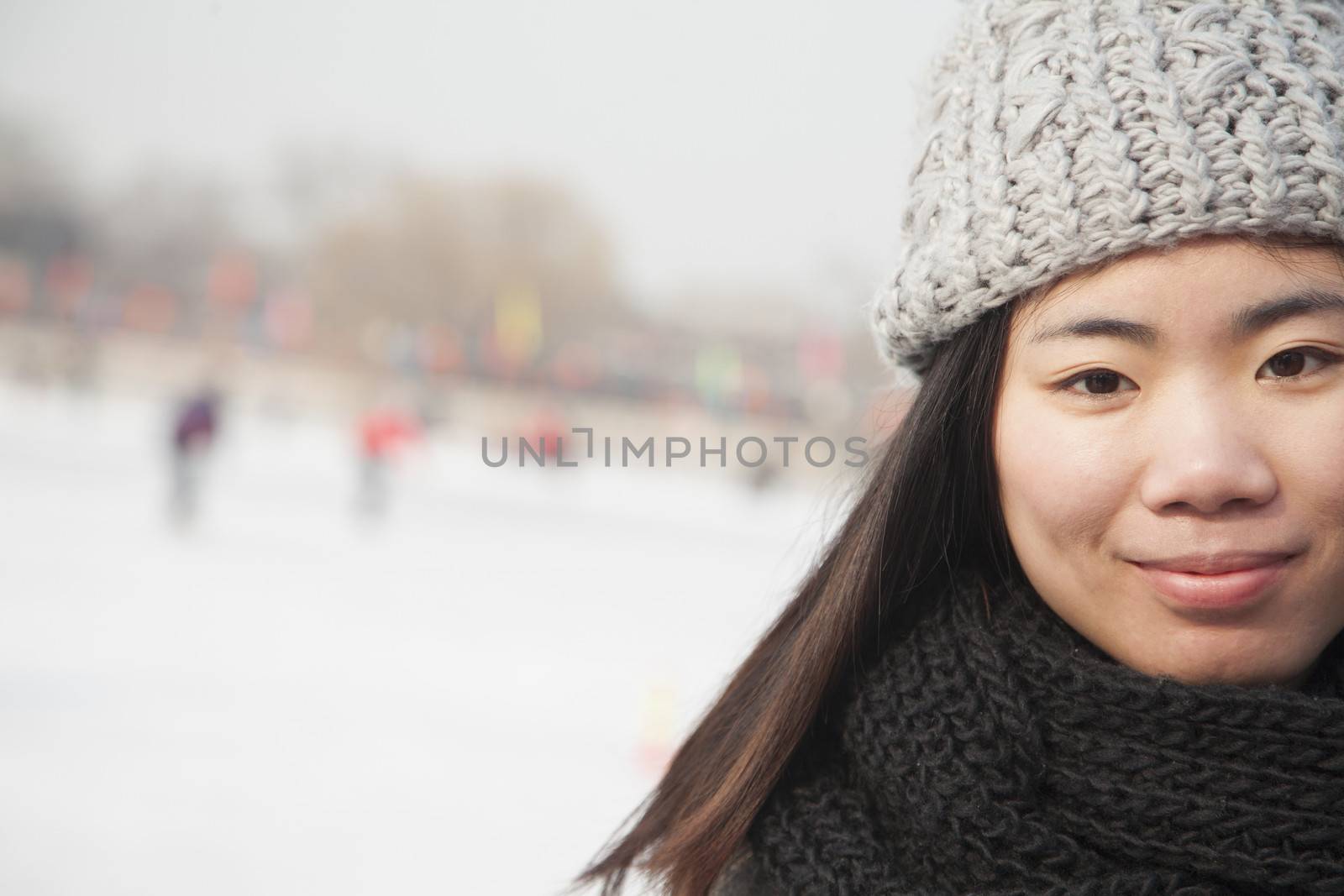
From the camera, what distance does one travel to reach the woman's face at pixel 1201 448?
1163mm

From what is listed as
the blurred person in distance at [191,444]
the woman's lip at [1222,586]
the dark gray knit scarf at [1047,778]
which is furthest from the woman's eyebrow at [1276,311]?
the blurred person in distance at [191,444]

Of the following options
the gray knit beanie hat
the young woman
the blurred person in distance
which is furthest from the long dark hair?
the blurred person in distance

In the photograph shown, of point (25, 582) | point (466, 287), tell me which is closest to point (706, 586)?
point (25, 582)

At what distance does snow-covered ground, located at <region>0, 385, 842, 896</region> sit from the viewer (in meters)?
4.55

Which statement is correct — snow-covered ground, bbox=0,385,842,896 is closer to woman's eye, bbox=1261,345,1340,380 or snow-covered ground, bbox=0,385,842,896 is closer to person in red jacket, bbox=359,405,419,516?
person in red jacket, bbox=359,405,419,516

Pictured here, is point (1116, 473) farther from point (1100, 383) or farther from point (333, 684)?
point (333, 684)

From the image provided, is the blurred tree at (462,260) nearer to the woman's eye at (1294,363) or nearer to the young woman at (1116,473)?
the young woman at (1116,473)

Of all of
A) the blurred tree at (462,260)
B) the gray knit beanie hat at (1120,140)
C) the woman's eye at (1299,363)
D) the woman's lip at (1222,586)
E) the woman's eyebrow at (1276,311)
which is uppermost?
the blurred tree at (462,260)

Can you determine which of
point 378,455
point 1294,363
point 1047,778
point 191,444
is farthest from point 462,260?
point 1294,363

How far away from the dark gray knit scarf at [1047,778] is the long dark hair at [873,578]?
4cm

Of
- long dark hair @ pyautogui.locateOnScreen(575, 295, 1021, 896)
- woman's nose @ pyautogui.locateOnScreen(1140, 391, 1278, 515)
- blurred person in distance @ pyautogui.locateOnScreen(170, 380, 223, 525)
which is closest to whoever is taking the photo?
woman's nose @ pyautogui.locateOnScreen(1140, 391, 1278, 515)

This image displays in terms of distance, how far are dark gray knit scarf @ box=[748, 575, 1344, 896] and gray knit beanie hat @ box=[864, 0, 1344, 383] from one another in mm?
416

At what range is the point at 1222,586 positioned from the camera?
120 cm

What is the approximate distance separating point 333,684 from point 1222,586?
21.7 ft
